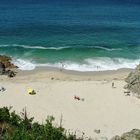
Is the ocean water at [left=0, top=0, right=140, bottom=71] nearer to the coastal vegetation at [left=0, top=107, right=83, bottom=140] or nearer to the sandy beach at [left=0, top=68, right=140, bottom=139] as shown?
the sandy beach at [left=0, top=68, right=140, bottom=139]

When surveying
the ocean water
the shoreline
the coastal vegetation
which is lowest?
the coastal vegetation

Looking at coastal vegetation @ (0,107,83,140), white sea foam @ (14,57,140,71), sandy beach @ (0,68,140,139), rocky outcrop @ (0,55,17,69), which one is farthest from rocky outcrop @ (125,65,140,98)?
coastal vegetation @ (0,107,83,140)

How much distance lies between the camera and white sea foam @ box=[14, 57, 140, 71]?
51344 mm

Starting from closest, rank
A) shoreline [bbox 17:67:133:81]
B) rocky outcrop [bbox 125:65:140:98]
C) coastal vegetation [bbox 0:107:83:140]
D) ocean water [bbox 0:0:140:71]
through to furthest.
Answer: coastal vegetation [bbox 0:107:83:140] < rocky outcrop [bbox 125:65:140:98] < shoreline [bbox 17:67:133:81] < ocean water [bbox 0:0:140:71]

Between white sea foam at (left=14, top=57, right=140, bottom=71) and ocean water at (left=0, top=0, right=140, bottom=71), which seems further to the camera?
ocean water at (left=0, top=0, right=140, bottom=71)

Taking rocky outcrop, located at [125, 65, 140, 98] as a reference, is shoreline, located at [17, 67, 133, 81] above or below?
above

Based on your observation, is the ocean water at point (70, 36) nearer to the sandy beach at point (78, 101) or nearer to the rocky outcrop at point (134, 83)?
the sandy beach at point (78, 101)

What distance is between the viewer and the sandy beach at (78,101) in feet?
117

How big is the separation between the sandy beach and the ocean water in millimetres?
4115

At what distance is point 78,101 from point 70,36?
97.3ft

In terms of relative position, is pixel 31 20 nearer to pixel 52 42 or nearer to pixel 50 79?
pixel 52 42

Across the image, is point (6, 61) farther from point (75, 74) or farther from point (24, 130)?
point (24, 130)

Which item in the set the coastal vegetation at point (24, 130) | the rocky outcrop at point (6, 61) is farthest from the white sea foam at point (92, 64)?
the coastal vegetation at point (24, 130)

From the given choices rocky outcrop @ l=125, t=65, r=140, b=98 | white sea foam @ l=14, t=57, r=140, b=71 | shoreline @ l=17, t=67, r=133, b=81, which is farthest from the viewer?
white sea foam @ l=14, t=57, r=140, b=71
